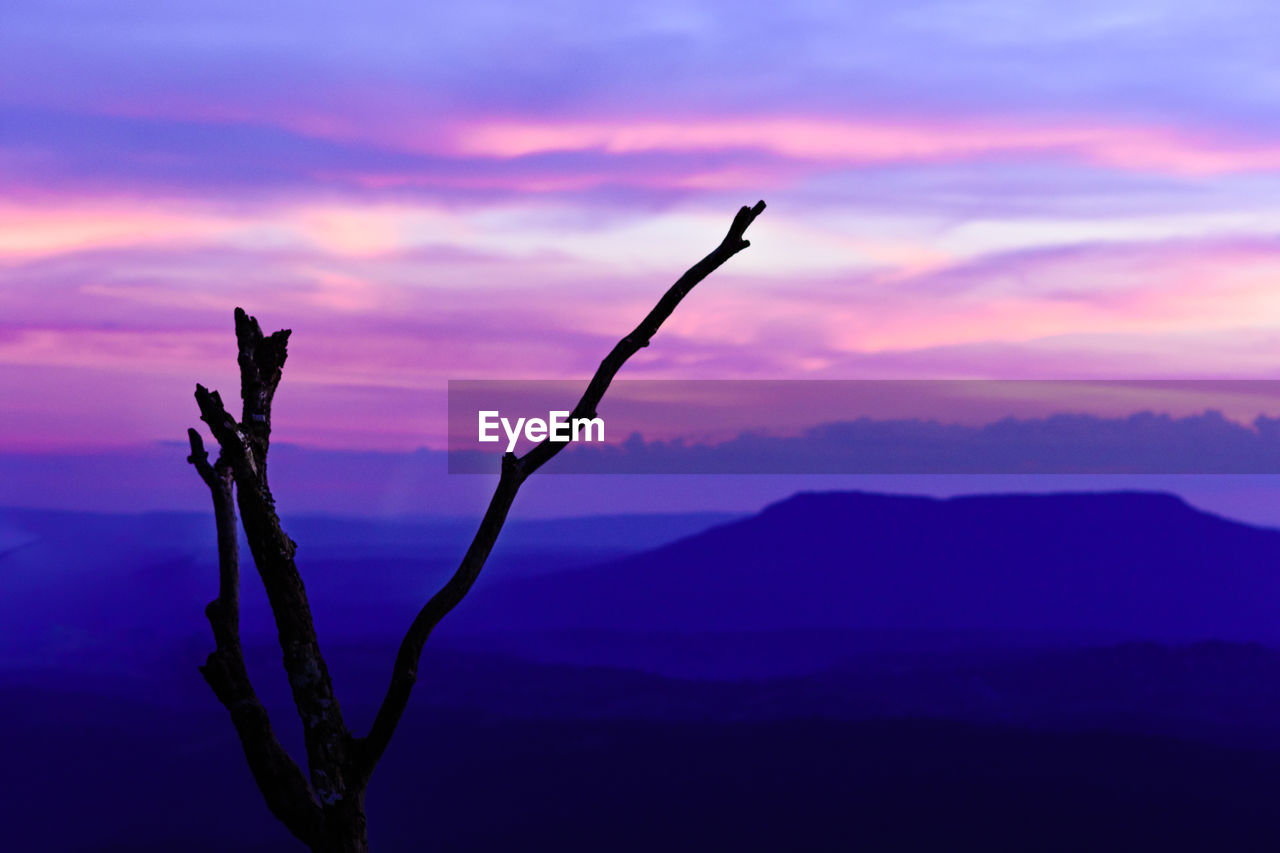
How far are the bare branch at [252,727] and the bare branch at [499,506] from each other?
41 centimetres

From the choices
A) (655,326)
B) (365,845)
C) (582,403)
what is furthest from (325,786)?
(655,326)

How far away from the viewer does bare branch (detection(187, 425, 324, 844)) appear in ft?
24.7

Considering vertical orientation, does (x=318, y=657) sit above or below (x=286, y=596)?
below

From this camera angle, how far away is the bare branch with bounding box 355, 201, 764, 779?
7.52m

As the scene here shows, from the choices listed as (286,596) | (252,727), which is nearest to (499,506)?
(286,596)

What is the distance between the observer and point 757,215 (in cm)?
758

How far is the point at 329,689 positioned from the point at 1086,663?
8527cm

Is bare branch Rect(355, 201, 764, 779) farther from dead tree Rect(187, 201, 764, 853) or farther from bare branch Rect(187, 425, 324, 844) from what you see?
bare branch Rect(187, 425, 324, 844)

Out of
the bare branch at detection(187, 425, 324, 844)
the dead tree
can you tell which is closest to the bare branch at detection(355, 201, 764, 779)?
the dead tree

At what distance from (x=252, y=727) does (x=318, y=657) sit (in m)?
0.59

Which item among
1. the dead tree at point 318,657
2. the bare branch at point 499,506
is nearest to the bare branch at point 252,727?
the dead tree at point 318,657

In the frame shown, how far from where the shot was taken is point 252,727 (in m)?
7.58

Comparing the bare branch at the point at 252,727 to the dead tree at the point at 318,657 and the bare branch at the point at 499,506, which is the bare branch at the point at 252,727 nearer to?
the dead tree at the point at 318,657

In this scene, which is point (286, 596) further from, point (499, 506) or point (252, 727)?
point (499, 506)
